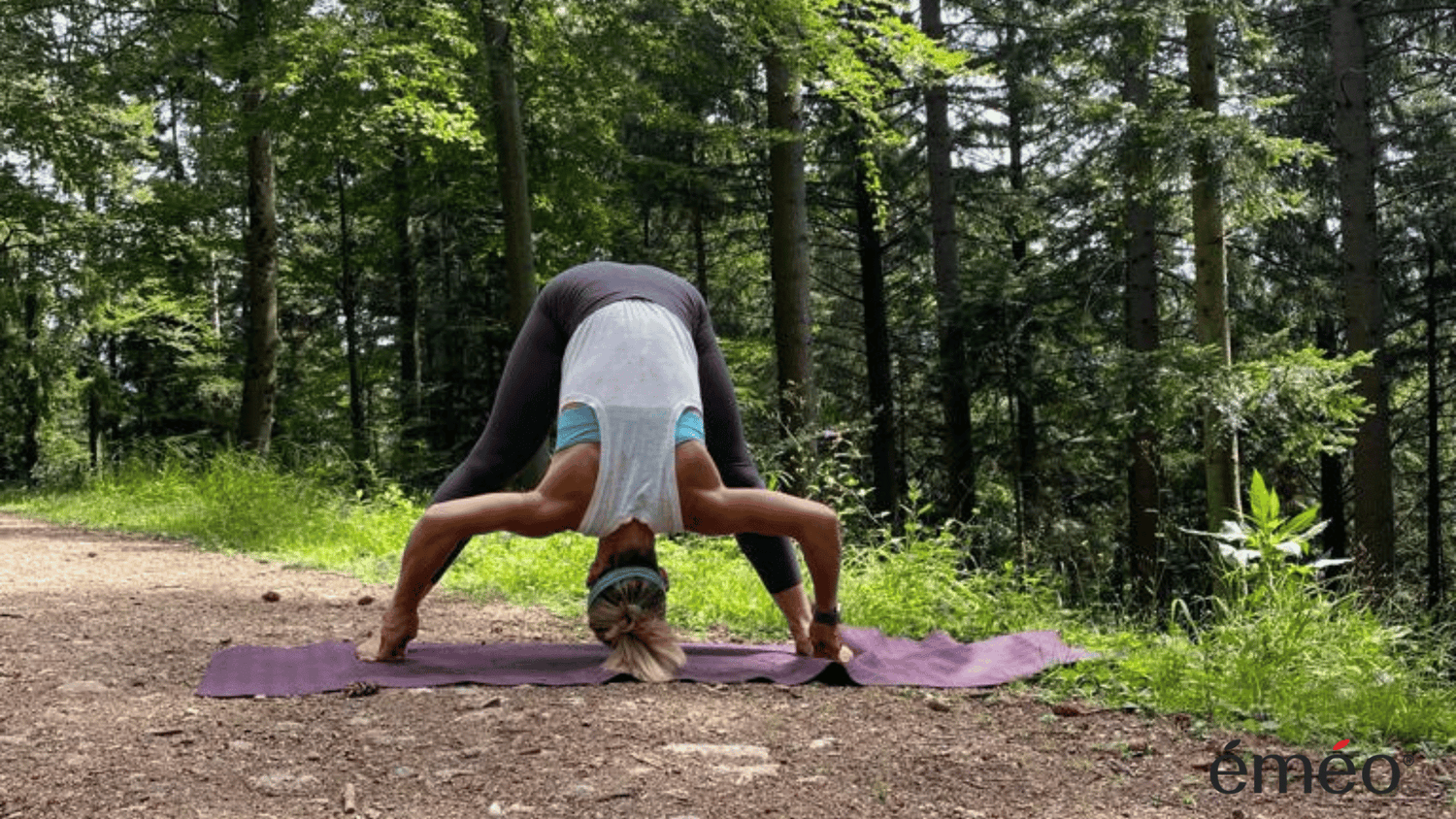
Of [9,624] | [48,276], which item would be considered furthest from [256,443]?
[9,624]

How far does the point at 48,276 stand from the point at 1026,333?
14.9 m

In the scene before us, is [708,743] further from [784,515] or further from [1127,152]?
[1127,152]

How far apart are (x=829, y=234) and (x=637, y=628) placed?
19023 mm

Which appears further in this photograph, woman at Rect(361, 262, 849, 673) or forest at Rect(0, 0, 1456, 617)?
forest at Rect(0, 0, 1456, 617)

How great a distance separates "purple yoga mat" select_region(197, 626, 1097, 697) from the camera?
155 inches

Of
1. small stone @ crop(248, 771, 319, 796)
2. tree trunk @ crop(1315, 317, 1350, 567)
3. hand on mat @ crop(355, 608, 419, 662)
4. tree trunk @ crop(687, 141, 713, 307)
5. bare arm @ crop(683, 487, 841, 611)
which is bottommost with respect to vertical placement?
tree trunk @ crop(1315, 317, 1350, 567)

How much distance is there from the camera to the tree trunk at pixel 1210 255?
9.39 m

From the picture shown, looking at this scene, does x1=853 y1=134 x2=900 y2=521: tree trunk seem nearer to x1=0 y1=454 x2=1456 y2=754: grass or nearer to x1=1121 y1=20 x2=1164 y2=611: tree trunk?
x1=1121 y1=20 x2=1164 y2=611: tree trunk

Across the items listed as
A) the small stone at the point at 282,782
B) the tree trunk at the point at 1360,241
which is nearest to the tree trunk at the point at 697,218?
the tree trunk at the point at 1360,241

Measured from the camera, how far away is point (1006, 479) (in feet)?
65.2

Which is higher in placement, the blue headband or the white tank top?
the white tank top

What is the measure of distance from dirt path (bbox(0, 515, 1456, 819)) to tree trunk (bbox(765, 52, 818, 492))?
667 centimetres

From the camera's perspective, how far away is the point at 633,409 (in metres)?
4.06

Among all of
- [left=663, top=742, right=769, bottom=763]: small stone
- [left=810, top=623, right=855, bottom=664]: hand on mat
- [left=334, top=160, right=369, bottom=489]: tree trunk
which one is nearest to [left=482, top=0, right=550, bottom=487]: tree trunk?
[left=810, top=623, right=855, bottom=664]: hand on mat
